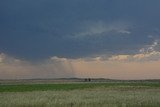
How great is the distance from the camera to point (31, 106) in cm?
3028

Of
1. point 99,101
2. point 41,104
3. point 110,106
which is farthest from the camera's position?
point 99,101

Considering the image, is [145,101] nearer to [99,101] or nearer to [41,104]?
[99,101]

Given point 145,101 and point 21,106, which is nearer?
point 21,106

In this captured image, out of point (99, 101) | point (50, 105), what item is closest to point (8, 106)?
point (50, 105)

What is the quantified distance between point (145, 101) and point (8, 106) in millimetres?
11955

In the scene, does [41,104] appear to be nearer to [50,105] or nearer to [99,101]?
[50,105]

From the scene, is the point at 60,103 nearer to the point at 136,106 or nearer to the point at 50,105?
the point at 50,105

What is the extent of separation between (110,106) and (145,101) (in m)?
4.87

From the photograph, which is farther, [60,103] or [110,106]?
[60,103]

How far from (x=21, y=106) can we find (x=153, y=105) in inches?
429

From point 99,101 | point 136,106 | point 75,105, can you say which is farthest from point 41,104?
point 136,106

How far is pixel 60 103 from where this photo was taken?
31.3 meters

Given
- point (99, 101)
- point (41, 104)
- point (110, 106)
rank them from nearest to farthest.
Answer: point (110, 106), point (41, 104), point (99, 101)

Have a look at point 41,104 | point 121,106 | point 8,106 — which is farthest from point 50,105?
point 121,106
